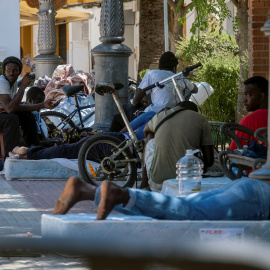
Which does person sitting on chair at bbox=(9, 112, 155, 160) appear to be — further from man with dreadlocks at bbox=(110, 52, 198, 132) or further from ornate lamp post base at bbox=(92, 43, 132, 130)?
ornate lamp post base at bbox=(92, 43, 132, 130)

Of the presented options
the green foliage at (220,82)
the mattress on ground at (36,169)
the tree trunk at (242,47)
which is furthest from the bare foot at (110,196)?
the green foliage at (220,82)

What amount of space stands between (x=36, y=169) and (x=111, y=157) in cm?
171

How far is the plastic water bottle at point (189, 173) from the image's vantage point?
22.4 feet

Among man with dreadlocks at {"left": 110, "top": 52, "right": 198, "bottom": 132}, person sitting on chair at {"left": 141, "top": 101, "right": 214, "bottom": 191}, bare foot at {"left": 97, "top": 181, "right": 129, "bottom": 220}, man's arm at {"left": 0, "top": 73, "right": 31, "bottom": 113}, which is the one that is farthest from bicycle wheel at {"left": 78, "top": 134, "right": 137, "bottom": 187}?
bare foot at {"left": 97, "top": 181, "right": 129, "bottom": 220}

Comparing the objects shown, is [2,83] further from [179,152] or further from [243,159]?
[243,159]

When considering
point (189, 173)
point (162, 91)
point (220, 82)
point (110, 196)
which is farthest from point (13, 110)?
point (110, 196)

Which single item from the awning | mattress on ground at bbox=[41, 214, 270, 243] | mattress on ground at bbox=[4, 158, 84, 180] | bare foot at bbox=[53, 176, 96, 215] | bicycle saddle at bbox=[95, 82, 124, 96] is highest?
the awning

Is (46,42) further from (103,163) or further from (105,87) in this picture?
(103,163)

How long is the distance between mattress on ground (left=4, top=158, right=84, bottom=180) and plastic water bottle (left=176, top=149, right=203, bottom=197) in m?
4.20

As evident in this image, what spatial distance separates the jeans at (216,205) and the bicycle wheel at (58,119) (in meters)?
7.74

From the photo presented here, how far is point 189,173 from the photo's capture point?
6961 millimetres

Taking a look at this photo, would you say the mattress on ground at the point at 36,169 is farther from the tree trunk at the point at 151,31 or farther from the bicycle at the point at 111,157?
the tree trunk at the point at 151,31

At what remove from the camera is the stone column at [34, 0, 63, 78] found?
65.9 ft

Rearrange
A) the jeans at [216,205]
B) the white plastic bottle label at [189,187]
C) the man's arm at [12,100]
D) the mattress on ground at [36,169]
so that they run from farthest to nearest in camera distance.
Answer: the man's arm at [12,100]
the mattress on ground at [36,169]
the white plastic bottle label at [189,187]
the jeans at [216,205]
